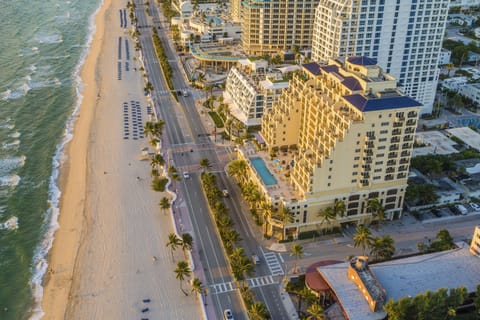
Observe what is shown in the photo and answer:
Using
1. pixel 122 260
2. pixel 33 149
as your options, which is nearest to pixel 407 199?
pixel 122 260

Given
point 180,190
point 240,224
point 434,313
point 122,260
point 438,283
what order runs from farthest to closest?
point 180,190 → point 240,224 → point 122,260 → point 438,283 → point 434,313

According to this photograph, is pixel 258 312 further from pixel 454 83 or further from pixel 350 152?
pixel 454 83

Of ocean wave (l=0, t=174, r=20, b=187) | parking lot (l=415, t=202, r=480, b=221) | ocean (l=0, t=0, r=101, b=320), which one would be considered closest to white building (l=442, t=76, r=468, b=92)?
parking lot (l=415, t=202, r=480, b=221)

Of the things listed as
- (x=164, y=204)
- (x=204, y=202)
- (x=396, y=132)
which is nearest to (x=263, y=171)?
(x=204, y=202)

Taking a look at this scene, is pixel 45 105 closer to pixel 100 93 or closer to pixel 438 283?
pixel 100 93

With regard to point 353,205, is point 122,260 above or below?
below

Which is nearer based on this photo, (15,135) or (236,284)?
(236,284)

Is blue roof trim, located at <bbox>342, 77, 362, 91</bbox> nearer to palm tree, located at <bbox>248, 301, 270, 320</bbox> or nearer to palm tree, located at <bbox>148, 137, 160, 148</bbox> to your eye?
palm tree, located at <bbox>248, 301, 270, 320</bbox>
